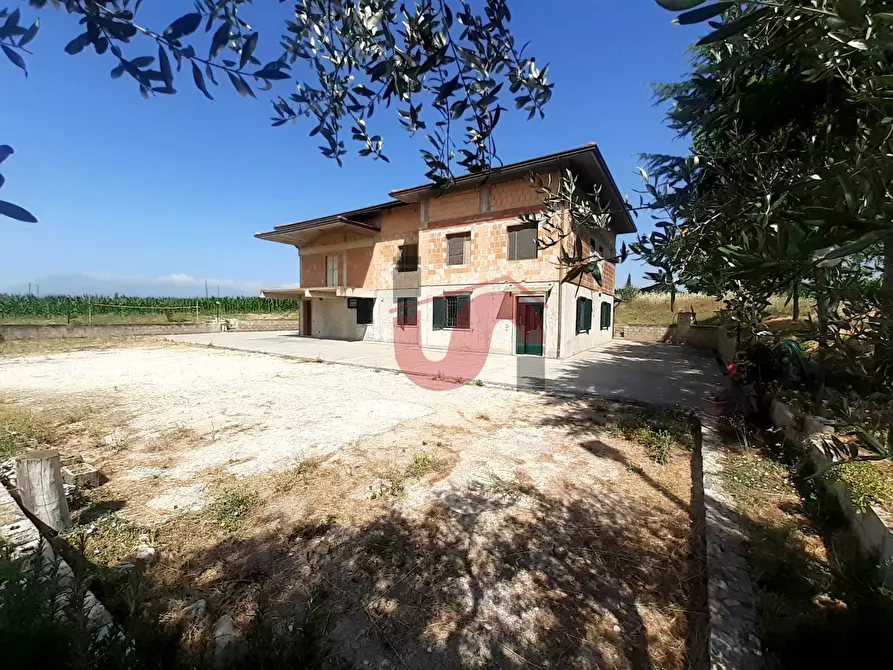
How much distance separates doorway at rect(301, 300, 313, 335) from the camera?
22000 mm

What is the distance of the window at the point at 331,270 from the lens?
20.2 meters

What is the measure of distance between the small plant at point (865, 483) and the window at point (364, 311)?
1719 cm

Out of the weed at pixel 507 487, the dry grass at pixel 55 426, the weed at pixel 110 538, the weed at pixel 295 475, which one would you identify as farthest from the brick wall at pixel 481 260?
the weed at pixel 110 538

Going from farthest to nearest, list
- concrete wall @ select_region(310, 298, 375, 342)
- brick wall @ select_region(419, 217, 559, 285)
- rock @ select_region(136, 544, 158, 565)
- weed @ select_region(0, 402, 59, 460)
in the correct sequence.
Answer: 1. concrete wall @ select_region(310, 298, 375, 342)
2. brick wall @ select_region(419, 217, 559, 285)
3. weed @ select_region(0, 402, 59, 460)
4. rock @ select_region(136, 544, 158, 565)

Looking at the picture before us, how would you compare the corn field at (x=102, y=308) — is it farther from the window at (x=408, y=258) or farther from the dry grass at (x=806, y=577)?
the dry grass at (x=806, y=577)

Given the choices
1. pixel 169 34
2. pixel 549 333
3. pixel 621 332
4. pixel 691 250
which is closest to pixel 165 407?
pixel 169 34

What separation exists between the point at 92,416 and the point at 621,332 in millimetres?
25399

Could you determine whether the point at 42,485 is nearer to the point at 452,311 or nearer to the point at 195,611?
the point at 195,611

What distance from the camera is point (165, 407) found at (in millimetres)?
6816

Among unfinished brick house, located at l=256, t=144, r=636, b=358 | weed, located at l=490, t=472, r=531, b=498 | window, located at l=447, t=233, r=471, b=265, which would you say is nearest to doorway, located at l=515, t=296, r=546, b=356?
unfinished brick house, located at l=256, t=144, r=636, b=358

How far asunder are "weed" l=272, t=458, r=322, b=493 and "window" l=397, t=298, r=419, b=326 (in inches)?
491

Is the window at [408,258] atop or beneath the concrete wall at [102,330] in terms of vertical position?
atop

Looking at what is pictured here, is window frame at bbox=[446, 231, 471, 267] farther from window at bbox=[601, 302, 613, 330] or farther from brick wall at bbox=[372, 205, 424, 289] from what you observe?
window at bbox=[601, 302, 613, 330]

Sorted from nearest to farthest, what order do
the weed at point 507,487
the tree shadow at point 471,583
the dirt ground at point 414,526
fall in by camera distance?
the tree shadow at point 471,583 → the dirt ground at point 414,526 → the weed at point 507,487
